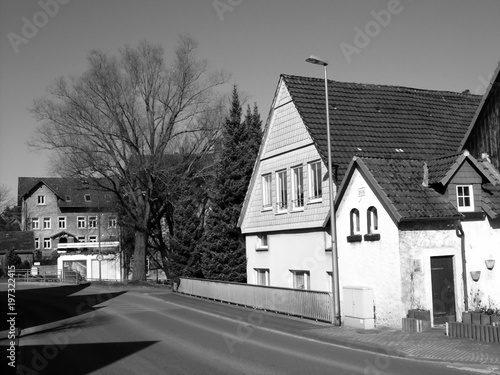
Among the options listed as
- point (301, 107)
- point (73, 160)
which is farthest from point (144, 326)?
point (73, 160)

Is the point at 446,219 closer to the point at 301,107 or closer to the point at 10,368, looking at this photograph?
the point at 301,107

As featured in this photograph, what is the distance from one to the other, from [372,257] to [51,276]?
159 feet

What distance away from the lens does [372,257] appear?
757 inches

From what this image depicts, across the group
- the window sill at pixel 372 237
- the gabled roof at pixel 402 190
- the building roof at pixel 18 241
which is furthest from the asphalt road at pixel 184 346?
the building roof at pixel 18 241

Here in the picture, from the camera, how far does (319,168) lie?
24.8m

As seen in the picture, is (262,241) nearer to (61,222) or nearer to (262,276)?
(262,276)

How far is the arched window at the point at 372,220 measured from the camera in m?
19.3

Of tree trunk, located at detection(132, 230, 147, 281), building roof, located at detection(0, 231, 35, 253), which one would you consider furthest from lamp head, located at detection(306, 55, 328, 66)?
building roof, located at detection(0, 231, 35, 253)

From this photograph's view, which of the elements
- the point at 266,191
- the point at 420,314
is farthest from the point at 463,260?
the point at 266,191

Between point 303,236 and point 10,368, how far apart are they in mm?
14358

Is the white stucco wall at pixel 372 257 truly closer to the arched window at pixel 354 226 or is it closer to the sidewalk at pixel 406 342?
the arched window at pixel 354 226

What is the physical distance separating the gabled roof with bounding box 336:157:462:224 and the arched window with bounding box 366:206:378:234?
64cm

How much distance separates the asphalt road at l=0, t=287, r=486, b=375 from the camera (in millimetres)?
13102

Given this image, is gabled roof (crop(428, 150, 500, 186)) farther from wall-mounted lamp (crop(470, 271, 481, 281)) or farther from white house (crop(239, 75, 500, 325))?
wall-mounted lamp (crop(470, 271, 481, 281))
